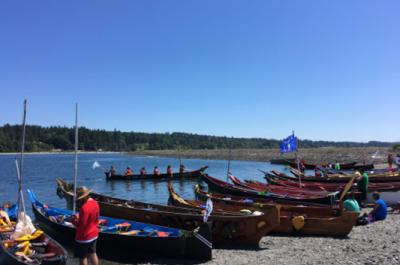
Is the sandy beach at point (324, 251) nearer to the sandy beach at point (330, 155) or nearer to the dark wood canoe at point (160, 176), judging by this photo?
the dark wood canoe at point (160, 176)

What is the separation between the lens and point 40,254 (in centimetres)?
1009

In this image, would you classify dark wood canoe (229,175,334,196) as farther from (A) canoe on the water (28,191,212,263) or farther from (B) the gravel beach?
(A) canoe on the water (28,191,212,263)

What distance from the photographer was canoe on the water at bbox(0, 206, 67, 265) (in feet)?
30.6

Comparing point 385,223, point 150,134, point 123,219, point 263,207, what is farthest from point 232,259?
point 150,134

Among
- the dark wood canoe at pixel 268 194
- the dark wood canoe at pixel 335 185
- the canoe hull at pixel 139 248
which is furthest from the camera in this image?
the dark wood canoe at pixel 335 185

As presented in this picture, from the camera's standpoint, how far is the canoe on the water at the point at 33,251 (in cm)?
933

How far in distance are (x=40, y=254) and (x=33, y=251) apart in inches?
12.8

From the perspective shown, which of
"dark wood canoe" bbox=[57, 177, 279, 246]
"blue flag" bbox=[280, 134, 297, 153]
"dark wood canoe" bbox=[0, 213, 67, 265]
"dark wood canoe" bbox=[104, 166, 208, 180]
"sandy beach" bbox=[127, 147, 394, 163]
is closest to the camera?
"dark wood canoe" bbox=[0, 213, 67, 265]

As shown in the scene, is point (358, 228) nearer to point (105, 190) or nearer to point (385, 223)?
point (385, 223)

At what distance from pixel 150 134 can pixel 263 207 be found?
7233 inches

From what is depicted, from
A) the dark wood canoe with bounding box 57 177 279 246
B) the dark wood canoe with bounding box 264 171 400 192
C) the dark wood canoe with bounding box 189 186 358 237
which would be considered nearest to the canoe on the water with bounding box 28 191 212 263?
the dark wood canoe with bounding box 57 177 279 246

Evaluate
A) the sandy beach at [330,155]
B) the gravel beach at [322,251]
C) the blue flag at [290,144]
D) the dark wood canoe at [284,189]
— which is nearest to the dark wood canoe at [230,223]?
the gravel beach at [322,251]

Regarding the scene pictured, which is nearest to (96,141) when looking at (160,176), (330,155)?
(330,155)

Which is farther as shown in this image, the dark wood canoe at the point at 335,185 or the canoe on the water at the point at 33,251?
the dark wood canoe at the point at 335,185
